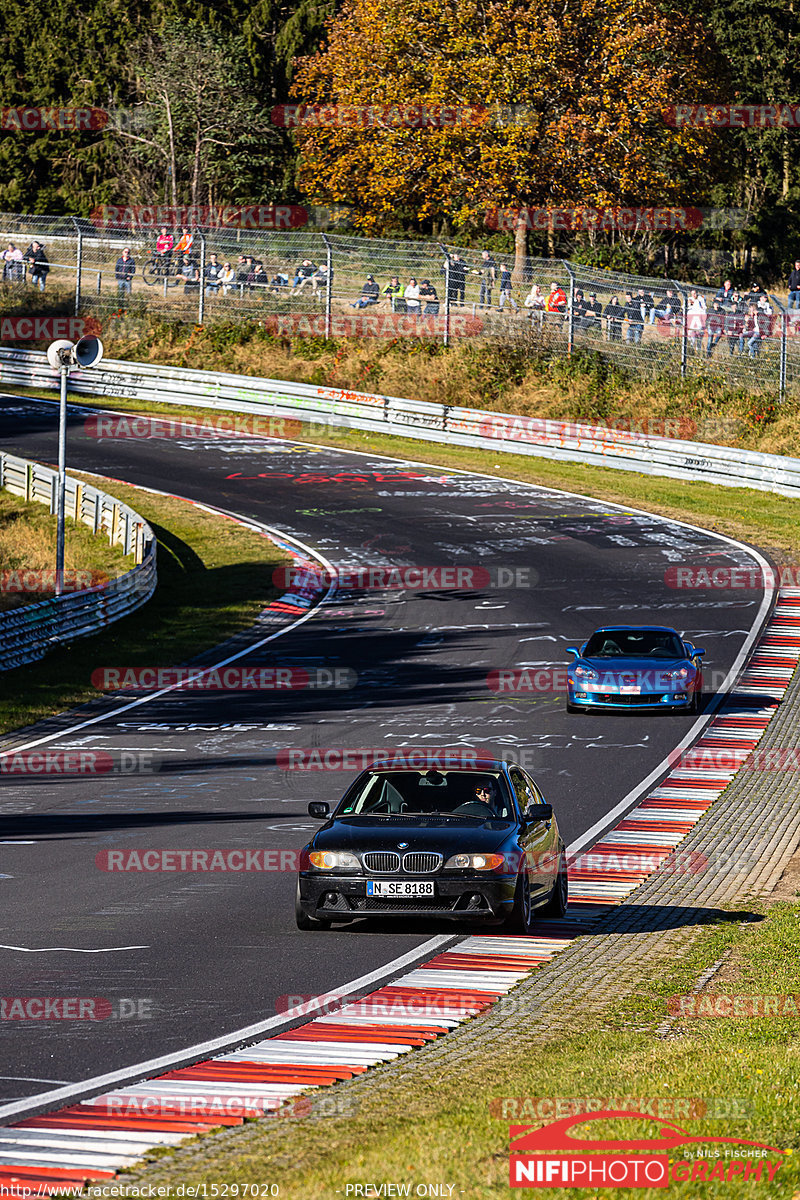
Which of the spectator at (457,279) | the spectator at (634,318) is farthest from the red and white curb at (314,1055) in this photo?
the spectator at (457,279)

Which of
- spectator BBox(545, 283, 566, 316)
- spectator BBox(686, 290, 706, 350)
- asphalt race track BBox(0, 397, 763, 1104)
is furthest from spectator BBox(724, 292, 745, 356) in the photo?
asphalt race track BBox(0, 397, 763, 1104)

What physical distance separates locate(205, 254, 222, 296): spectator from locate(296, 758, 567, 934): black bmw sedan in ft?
148

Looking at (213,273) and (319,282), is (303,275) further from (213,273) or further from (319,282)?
(213,273)

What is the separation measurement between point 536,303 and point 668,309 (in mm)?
5258

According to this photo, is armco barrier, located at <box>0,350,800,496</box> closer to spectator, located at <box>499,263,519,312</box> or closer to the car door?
spectator, located at <box>499,263,519,312</box>

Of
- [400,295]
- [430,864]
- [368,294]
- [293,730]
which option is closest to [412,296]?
[400,295]

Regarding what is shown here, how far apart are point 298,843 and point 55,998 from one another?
591 cm

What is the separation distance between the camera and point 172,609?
31938 mm

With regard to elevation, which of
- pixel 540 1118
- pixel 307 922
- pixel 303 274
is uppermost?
pixel 303 274

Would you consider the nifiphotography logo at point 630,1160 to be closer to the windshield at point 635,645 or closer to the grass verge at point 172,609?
the windshield at point 635,645

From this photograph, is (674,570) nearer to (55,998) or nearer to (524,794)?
(524,794)

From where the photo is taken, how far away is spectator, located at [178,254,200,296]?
183 feet

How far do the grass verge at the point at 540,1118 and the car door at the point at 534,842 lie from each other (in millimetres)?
1861

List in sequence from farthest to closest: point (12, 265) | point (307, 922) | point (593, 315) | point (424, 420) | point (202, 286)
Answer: point (12, 265), point (202, 286), point (424, 420), point (593, 315), point (307, 922)
